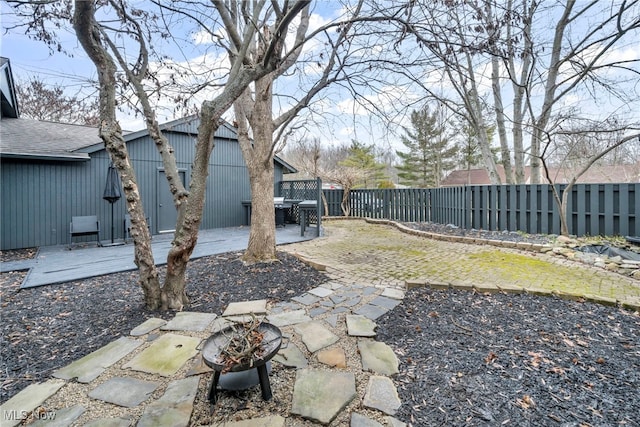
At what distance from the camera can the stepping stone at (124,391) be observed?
5.52 ft

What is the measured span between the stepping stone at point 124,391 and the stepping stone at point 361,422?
120cm

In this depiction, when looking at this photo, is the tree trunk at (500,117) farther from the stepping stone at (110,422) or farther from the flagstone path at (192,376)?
the stepping stone at (110,422)

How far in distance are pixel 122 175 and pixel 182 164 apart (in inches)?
253

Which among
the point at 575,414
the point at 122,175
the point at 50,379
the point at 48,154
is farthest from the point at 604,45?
the point at 48,154

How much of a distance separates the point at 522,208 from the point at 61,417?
8392 millimetres

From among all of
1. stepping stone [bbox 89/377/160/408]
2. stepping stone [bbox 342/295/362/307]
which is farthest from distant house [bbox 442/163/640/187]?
stepping stone [bbox 89/377/160/408]

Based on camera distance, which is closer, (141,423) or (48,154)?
(141,423)

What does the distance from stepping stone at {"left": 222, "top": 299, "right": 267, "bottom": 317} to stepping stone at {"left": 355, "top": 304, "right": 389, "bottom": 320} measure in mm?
949

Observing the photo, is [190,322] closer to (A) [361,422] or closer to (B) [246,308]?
(B) [246,308]

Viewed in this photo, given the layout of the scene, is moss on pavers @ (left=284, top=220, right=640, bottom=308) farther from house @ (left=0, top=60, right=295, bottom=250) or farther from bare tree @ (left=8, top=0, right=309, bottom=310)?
house @ (left=0, top=60, right=295, bottom=250)

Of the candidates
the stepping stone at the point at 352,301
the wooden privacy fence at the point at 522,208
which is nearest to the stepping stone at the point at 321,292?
the stepping stone at the point at 352,301

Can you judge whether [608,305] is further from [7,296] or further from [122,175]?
[7,296]

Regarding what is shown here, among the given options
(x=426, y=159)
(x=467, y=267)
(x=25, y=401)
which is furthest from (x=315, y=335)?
(x=426, y=159)

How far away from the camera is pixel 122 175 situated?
2.76 metres
